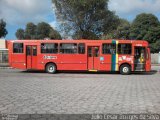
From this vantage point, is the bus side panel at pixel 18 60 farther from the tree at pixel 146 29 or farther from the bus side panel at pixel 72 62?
Result: the tree at pixel 146 29

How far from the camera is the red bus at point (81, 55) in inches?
1096

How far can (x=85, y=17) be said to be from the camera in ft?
148

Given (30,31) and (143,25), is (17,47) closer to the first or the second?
(143,25)

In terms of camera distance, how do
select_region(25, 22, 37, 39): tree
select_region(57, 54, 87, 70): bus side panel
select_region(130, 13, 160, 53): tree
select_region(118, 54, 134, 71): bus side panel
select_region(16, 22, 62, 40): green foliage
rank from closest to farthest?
select_region(118, 54, 134, 71): bus side panel → select_region(57, 54, 87, 70): bus side panel → select_region(130, 13, 160, 53): tree → select_region(16, 22, 62, 40): green foliage → select_region(25, 22, 37, 39): tree

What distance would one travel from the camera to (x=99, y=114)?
8945mm

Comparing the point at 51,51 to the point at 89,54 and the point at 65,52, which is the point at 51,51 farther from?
the point at 89,54

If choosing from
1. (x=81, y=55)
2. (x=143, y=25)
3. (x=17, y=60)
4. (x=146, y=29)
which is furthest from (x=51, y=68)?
(x=143, y=25)

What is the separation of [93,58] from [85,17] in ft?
58.5

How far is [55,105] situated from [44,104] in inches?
14.7

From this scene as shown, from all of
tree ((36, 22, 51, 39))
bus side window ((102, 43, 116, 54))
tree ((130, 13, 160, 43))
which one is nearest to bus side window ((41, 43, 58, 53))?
bus side window ((102, 43, 116, 54))

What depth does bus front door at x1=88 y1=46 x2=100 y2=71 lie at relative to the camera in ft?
91.7

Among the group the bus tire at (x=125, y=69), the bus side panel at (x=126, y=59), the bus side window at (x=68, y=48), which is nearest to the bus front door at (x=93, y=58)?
the bus side window at (x=68, y=48)

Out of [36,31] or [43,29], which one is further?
[43,29]

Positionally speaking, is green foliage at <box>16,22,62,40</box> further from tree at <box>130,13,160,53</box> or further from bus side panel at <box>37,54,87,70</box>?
bus side panel at <box>37,54,87,70</box>
